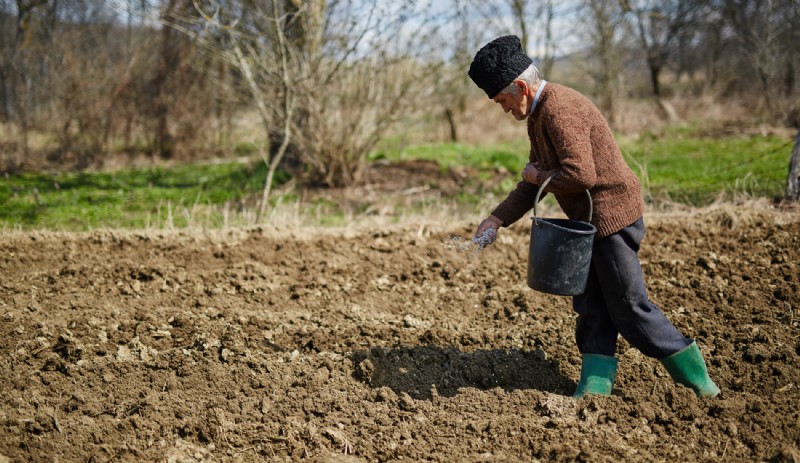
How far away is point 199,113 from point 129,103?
3.91 ft

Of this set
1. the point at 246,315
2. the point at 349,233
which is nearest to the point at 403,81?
the point at 349,233

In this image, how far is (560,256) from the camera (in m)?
2.84

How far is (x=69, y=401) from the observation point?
3104 millimetres

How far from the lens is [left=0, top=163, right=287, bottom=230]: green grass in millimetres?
6434

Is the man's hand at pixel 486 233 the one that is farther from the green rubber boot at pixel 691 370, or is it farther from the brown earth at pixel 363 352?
the green rubber boot at pixel 691 370

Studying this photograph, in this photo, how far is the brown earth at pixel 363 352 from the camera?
285 cm

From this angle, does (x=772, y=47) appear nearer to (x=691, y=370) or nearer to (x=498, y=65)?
(x=691, y=370)

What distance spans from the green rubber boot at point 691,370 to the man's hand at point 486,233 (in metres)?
0.91

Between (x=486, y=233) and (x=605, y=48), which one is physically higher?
(x=605, y=48)

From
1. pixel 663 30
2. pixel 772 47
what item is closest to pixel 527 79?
pixel 772 47

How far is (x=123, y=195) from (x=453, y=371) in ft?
19.1

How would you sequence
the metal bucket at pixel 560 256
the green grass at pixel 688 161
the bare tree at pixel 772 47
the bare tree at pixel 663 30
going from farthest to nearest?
the bare tree at pixel 663 30
the bare tree at pixel 772 47
the green grass at pixel 688 161
the metal bucket at pixel 560 256

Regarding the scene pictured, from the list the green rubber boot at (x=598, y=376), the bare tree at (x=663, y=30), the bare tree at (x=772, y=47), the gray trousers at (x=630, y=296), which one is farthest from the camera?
the bare tree at (x=663, y=30)

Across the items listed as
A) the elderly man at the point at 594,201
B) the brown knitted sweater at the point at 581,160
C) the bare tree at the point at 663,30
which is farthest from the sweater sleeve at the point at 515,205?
the bare tree at the point at 663,30
